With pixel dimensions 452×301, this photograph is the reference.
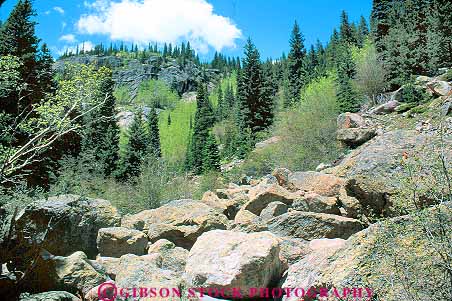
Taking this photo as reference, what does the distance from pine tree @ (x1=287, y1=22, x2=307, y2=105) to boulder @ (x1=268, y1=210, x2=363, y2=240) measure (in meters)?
42.2

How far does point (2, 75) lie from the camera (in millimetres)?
9992

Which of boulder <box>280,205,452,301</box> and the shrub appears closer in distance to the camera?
boulder <box>280,205,452,301</box>

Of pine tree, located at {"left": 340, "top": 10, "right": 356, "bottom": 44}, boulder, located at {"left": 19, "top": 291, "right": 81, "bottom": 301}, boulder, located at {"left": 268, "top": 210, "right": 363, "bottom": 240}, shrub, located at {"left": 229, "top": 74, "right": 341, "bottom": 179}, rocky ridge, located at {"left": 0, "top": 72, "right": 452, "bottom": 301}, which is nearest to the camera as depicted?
rocky ridge, located at {"left": 0, "top": 72, "right": 452, "bottom": 301}

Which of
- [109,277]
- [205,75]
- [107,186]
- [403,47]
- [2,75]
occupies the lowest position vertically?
[109,277]

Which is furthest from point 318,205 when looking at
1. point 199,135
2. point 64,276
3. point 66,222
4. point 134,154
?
point 199,135

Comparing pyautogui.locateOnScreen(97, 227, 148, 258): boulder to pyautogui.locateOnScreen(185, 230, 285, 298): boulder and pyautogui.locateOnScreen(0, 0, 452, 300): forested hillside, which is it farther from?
pyautogui.locateOnScreen(185, 230, 285, 298): boulder

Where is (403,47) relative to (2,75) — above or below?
above

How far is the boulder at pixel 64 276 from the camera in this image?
18.1ft

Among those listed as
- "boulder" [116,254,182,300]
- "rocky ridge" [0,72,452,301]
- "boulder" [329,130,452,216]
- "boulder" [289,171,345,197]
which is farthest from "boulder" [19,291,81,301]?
"boulder" [289,171,345,197]

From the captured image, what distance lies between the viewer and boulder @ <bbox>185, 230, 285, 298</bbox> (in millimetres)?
4746

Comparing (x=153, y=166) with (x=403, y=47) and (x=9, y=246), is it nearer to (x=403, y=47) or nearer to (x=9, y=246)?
(x=9, y=246)

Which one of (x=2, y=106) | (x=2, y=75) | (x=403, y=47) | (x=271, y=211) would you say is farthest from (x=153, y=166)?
(x=403, y=47)

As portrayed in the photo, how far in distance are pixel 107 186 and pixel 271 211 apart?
1684 cm

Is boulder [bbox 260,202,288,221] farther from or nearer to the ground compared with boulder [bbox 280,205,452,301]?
farther from the ground
